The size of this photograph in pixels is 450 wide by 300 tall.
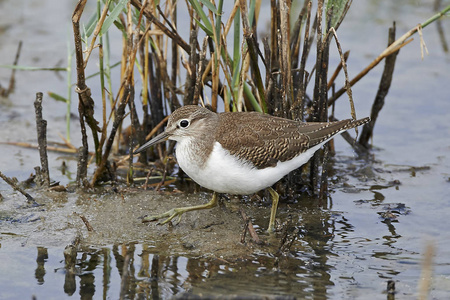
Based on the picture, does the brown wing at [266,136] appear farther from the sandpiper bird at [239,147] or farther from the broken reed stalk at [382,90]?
the broken reed stalk at [382,90]

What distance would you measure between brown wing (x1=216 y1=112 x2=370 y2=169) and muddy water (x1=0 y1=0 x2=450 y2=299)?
0.67m

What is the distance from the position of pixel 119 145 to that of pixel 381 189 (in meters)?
3.51

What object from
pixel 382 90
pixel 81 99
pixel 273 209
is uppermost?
pixel 382 90

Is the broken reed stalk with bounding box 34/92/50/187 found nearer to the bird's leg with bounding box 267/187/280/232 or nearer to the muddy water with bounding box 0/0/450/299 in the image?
the muddy water with bounding box 0/0/450/299

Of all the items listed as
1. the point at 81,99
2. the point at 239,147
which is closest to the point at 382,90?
the point at 239,147

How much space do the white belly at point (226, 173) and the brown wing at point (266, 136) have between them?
87mm

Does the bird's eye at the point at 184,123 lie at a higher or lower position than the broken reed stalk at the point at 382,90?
lower

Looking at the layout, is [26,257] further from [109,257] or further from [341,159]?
[341,159]

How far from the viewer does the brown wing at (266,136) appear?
619 centimetres

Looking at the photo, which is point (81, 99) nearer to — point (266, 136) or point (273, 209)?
point (266, 136)

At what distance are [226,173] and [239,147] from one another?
1.12ft

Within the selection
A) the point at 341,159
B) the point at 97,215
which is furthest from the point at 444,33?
the point at 97,215

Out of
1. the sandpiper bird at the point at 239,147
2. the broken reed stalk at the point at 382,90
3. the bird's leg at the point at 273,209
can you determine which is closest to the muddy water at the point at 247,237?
the bird's leg at the point at 273,209

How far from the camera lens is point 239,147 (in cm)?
615
